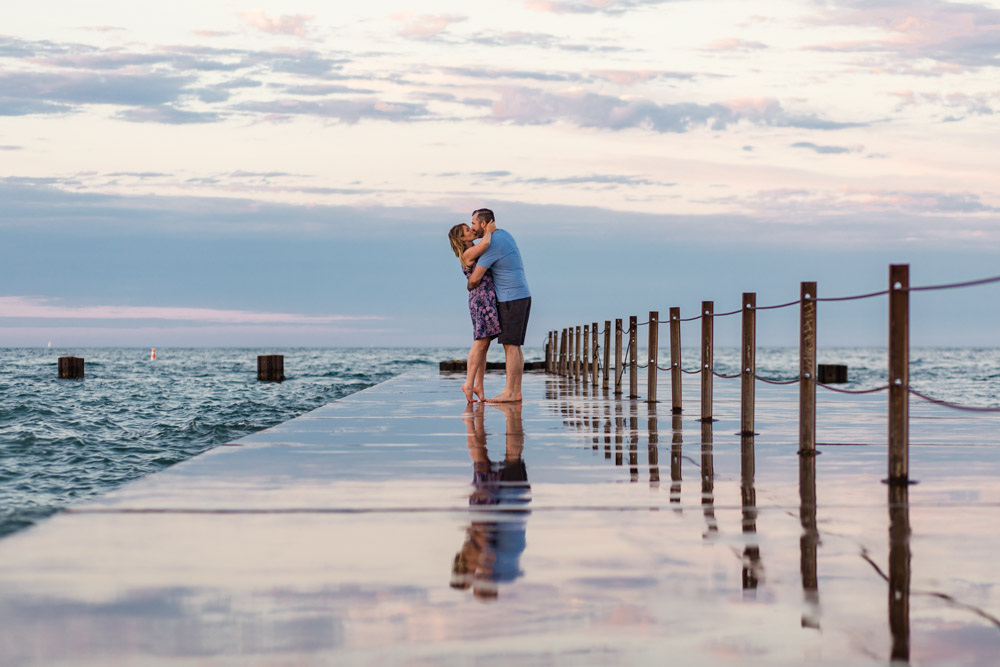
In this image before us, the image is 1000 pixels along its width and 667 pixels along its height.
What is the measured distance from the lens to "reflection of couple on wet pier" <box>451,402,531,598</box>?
3.24 m

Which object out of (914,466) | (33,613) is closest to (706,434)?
(914,466)

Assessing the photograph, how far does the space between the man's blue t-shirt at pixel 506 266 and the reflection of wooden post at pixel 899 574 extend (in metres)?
5.49

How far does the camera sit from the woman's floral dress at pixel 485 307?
33.3ft

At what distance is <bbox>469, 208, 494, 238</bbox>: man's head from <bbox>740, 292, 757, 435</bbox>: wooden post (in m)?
2.73

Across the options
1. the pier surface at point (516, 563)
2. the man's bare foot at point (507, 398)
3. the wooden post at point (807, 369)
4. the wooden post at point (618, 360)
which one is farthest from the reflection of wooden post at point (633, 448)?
the wooden post at point (618, 360)

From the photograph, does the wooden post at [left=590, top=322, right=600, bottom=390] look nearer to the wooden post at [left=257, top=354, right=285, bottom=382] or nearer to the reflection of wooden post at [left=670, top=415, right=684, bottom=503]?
the reflection of wooden post at [left=670, top=415, right=684, bottom=503]

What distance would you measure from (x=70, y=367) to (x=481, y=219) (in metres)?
32.3

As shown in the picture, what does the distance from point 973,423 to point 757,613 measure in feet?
22.9

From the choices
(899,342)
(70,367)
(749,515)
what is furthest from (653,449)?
(70,367)

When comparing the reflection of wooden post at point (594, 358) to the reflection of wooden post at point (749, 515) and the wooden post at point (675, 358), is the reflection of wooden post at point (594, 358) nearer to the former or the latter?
the wooden post at point (675, 358)

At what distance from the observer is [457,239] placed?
33.4 feet

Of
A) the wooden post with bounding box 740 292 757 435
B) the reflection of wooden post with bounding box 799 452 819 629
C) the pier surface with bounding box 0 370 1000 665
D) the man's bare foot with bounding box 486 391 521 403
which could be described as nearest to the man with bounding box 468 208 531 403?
the man's bare foot with bounding box 486 391 521 403

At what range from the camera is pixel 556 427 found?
27.8ft

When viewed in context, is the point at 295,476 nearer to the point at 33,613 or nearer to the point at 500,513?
the point at 500,513
